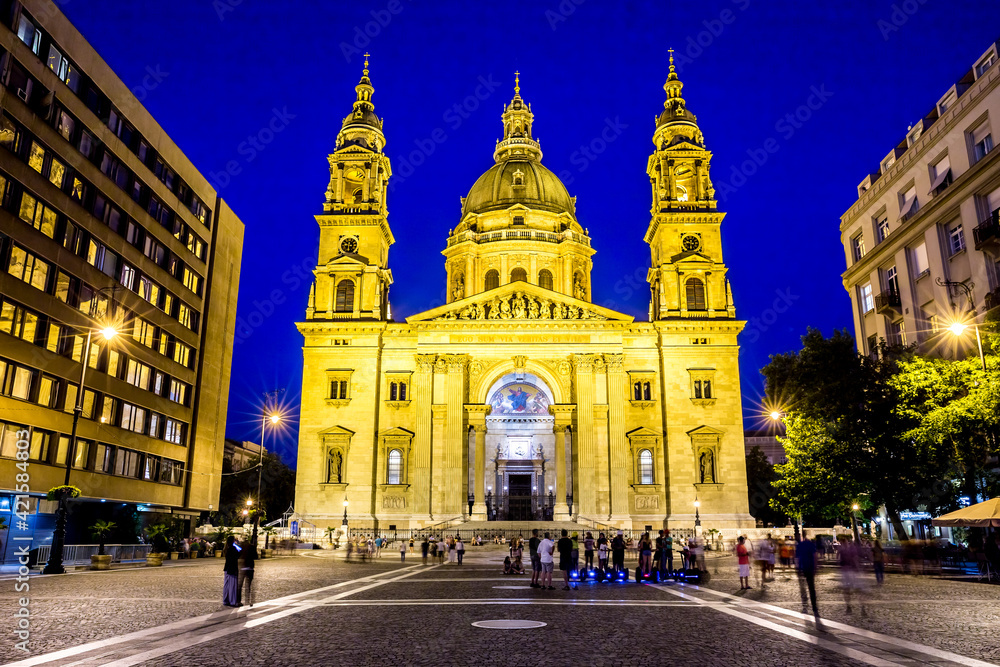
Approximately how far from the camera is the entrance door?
59.8 metres

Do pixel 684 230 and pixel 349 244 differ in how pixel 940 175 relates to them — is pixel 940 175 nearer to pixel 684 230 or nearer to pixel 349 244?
pixel 684 230

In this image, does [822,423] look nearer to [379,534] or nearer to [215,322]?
[379,534]

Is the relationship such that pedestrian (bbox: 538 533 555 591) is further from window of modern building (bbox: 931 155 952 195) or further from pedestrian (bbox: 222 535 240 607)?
window of modern building (bbox: 931 155 952 195)

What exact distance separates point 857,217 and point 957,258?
11.6 m

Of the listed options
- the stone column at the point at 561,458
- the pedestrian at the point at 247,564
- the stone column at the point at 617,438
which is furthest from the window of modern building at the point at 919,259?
the pedestrian at the point at 247,564

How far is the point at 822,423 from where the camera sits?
110ft

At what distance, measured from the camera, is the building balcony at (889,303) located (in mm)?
38812

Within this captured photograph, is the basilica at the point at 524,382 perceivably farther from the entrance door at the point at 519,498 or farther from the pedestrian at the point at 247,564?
the pedestrian at the point at 247,564

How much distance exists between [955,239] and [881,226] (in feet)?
25.4

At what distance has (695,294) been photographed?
59250 mm

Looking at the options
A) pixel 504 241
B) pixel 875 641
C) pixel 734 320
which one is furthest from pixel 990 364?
pixel 504 241

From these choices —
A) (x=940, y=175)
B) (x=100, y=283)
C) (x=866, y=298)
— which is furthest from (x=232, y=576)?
(x=866, y=298)

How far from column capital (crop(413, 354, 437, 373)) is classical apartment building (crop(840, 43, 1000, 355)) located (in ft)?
93.0

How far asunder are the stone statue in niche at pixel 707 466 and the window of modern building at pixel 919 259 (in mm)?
21939
